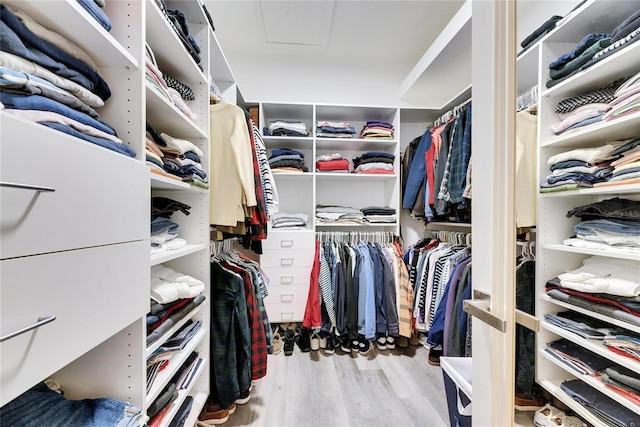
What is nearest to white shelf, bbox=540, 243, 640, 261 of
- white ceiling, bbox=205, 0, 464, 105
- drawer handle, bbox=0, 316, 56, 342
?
drawer handle, bbox=0, 316, 56, 342

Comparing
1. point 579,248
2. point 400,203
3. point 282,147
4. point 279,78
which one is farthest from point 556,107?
point 279,78

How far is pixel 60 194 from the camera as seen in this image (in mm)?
519

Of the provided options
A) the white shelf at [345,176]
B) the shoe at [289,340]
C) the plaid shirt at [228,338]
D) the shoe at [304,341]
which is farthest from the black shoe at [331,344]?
the white shelf at [345,176]

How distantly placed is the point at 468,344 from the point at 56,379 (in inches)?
69.6

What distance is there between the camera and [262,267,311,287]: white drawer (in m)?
2.24

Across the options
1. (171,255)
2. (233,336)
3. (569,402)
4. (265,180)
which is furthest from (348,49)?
(569,402)

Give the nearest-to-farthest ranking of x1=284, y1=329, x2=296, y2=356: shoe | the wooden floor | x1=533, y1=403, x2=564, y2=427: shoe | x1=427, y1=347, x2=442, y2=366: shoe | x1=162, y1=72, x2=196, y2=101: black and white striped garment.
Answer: x1=533, y1=403, x2=564, y2=427: shoe
x1=162, y1=72, x2=196, y2=101: black and white striped garment
the wooden floor
x1=427, y1=347, x2=442, y2=366: shoe
x1=284, y1=329, x2=296, y2=356: shoe

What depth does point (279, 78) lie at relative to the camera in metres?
2.60

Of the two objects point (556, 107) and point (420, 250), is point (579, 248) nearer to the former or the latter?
point (556, 107)

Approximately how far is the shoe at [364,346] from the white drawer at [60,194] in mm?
1957

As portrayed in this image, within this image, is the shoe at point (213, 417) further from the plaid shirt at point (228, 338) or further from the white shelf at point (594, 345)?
the white shelf at point (594, 345)

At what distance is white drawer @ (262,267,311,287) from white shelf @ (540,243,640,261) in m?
1.77

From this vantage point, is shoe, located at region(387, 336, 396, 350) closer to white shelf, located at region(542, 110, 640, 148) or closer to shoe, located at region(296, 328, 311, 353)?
shoe, located at region(296, 328, 311, 353)

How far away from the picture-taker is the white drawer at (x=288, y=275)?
2242mm
